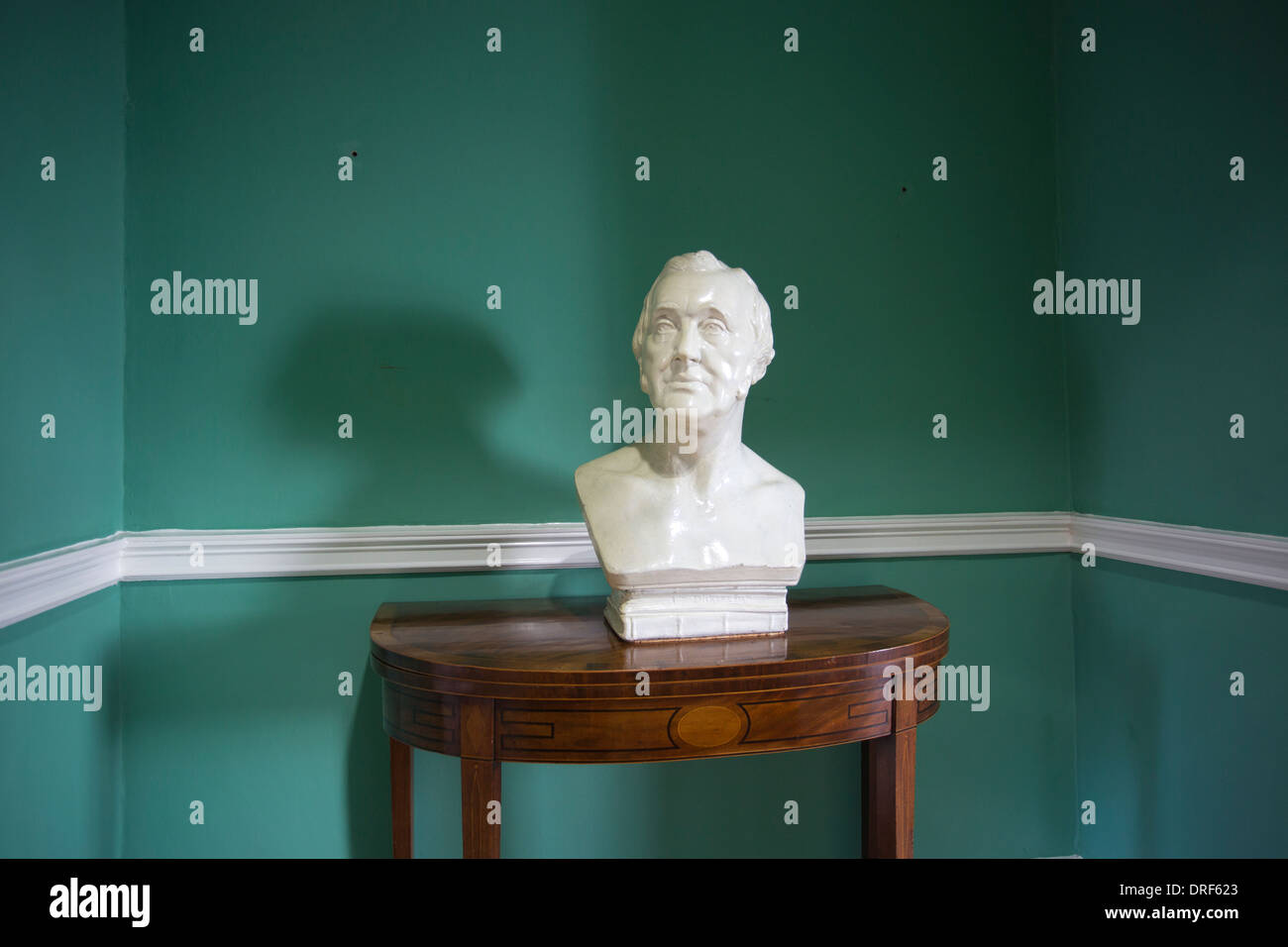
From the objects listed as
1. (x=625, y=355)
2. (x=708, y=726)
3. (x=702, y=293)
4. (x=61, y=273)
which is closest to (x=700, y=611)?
(x=708, y=726)

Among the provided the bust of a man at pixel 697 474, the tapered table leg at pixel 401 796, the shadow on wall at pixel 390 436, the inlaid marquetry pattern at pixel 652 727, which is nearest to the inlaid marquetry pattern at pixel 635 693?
the inlaid marquetry pattern at pixel 652 727

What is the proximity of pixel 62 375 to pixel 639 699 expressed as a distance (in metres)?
1.42

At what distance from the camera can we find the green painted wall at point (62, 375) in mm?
1554

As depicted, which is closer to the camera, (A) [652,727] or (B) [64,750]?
(A) [652,727]

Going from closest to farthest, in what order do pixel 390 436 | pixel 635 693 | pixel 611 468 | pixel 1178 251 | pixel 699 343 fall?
pixel 635 693 < pixel 699 343 < pixel 611 468 < pixel 1178 251 < pixel 390 436

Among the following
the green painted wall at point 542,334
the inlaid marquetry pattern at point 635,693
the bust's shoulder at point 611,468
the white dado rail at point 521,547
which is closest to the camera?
the inlaid marquetry pattern at point 635,693

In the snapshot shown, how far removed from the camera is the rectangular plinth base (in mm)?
1571

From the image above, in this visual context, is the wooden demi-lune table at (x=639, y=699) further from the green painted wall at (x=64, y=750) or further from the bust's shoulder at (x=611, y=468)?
the green painted wall at (x=64, y=750)

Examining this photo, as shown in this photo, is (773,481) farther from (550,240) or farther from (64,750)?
(64,750)

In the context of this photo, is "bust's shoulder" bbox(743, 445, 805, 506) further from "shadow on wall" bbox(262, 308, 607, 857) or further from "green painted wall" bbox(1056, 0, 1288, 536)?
"green painted wall" bbox(1056, 0, 1288, 536)

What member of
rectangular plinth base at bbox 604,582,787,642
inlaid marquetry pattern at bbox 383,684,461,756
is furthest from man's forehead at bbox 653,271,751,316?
inlaid marquetry pattern at bbox 383,684,461,756

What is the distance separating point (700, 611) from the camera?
1597 mm

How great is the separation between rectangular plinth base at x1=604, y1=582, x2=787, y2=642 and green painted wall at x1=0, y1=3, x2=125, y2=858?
1193 millimetres

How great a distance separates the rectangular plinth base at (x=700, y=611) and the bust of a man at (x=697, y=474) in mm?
15
